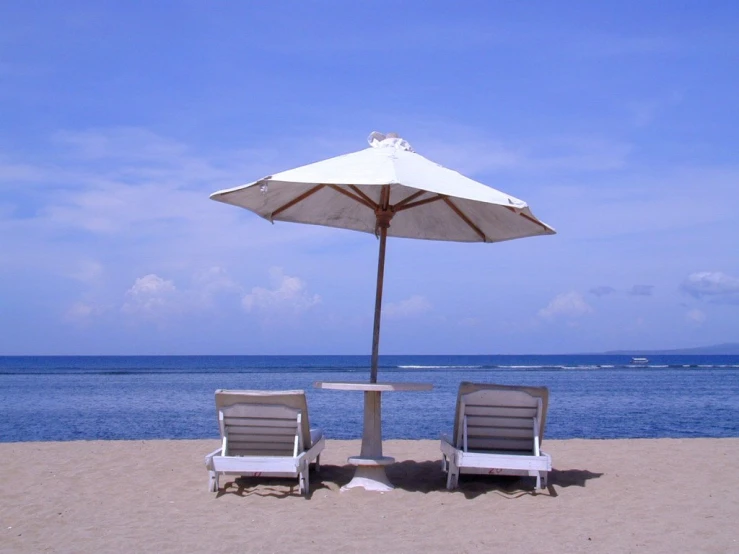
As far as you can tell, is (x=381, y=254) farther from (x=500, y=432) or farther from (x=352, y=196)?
(x=500, y=432)

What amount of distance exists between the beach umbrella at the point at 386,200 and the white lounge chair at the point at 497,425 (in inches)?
32.6

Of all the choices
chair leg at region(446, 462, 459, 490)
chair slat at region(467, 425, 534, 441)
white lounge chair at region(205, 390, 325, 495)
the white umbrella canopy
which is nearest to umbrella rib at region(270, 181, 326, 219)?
the white umbrella canopy

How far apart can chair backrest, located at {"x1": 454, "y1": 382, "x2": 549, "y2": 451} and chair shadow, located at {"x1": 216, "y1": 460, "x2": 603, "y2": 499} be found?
0.34m

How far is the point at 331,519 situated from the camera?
5.50 m

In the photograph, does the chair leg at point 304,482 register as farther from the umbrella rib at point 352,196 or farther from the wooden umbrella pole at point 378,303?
the umbrella rib at point 352,196

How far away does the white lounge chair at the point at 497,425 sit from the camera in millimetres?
6332

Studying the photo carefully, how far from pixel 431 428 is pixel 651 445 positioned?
7702 millimetres

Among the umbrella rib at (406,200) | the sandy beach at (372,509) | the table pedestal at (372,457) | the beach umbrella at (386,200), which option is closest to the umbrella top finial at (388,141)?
the beach umbrella at (386,200)

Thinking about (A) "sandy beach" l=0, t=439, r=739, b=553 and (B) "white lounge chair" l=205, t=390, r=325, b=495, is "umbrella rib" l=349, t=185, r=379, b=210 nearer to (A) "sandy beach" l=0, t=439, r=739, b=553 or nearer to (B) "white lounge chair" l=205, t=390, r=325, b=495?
(B) "white lounge chair" l=205, t=390, r=325, b=495

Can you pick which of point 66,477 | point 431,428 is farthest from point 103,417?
point 66,477

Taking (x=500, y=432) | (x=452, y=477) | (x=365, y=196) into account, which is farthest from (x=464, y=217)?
(x=452, y=477)

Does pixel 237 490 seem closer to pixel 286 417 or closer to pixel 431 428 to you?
pixel 286 417

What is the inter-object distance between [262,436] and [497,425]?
1933 mm

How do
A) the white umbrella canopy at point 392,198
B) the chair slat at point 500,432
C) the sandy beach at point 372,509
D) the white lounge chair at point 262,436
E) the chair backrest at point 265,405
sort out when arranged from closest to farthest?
the sandy beach at point 372,509 → the white umbrella canopy at point 392,198 → the white lounge chair at point 262,436 → the chair backrest at point 265,405 → the chair slat at point 500,432
